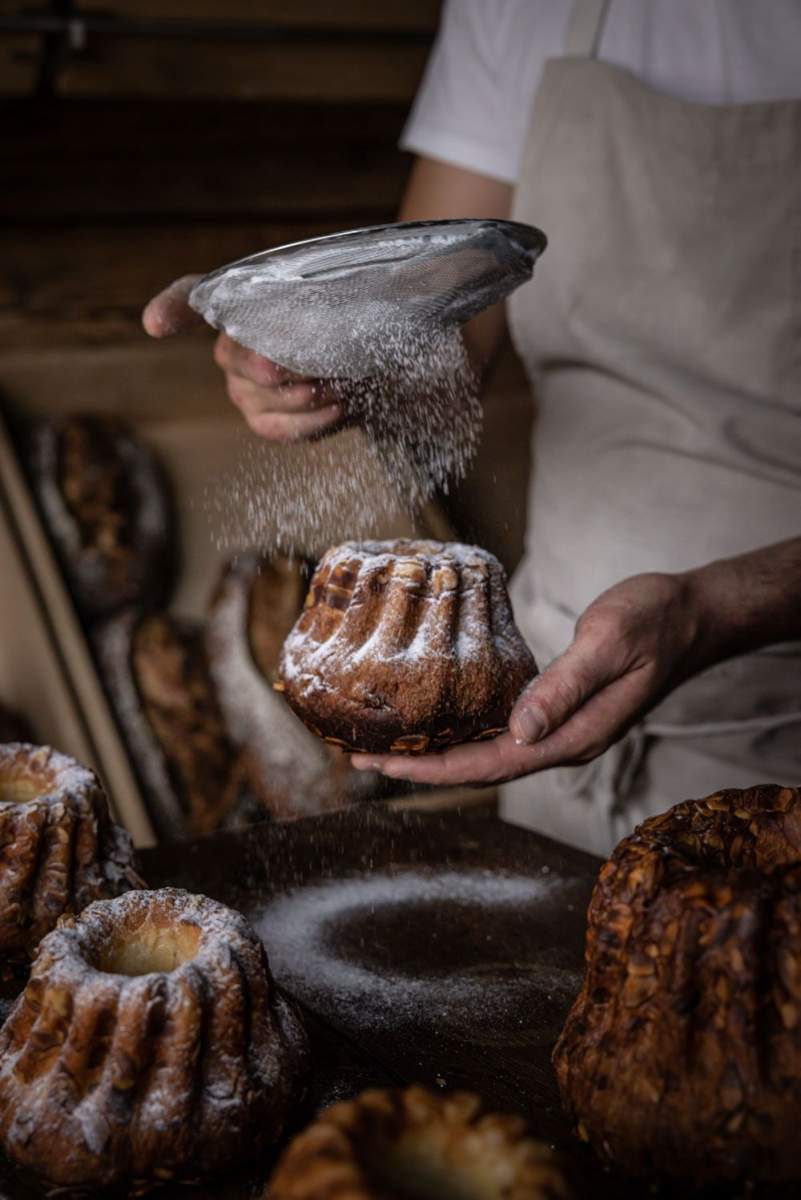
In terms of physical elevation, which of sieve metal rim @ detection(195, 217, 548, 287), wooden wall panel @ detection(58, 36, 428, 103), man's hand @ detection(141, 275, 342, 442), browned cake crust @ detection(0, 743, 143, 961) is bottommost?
browned cake crust @ detection(0, 743, 143, 961)

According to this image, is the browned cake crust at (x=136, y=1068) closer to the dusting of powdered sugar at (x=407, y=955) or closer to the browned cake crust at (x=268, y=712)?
the dusting of powdered sugar at (x=407, y=955)

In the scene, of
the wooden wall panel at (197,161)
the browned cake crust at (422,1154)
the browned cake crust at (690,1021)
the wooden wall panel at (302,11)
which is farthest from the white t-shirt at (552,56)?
the browned cake crust at (422,1154)

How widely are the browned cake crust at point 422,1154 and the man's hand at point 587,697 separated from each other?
65 cm

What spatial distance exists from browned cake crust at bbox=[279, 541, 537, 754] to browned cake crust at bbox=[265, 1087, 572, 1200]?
69cm

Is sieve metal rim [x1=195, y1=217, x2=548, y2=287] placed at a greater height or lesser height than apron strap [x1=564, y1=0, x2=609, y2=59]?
lesser

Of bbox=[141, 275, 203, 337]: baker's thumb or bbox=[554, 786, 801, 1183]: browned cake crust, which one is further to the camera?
bbox=[141, 275, 203, 337]: baker's thumb

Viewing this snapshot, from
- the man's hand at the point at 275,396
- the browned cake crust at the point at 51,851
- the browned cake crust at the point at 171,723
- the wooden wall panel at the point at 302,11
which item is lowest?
the browned cake crust at the point at 171,723

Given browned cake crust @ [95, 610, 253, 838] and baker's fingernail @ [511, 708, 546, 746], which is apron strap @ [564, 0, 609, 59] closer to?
baker's fingernail @ [511, 708, 546, 746]

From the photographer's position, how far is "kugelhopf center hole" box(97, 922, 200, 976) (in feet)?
4.02

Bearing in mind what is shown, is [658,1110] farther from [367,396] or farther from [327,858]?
[367,396]

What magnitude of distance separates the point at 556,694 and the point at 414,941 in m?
0.41

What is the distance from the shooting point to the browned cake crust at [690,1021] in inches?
39.6

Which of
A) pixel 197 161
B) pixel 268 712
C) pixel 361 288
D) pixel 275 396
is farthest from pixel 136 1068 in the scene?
pixel 197 161

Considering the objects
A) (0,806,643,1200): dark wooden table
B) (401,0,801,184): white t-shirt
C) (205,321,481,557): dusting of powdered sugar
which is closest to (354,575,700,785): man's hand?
(0,806,643,1200): dark wooden table
